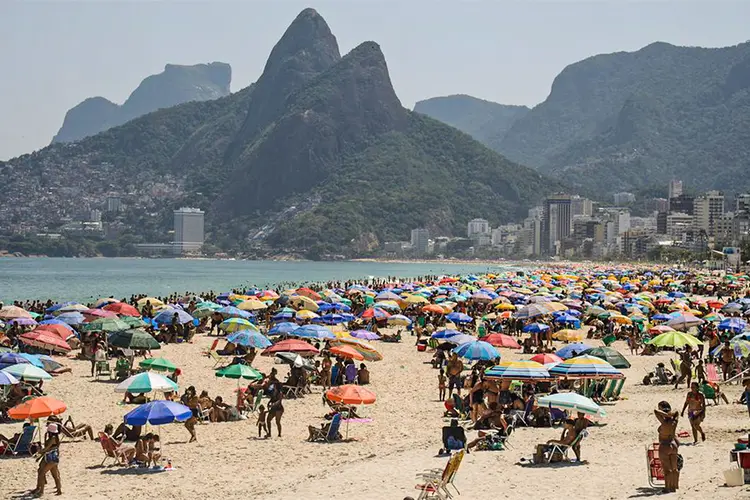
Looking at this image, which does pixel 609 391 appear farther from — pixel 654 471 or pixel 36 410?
pixel 36 410

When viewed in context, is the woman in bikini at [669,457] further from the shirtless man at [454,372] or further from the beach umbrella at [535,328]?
the beach umbrella at [535,328]

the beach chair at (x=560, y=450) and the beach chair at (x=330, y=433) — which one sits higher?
the beach chair at (x=560, y=450)

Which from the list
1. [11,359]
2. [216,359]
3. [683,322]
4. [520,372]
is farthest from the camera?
[683,322]

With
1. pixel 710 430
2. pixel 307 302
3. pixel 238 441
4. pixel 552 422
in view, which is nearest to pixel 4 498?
pixel 238 441

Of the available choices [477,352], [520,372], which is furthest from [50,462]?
[477,352]

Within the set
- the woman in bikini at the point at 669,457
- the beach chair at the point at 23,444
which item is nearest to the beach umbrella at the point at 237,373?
the beach chair at the point at 23,444

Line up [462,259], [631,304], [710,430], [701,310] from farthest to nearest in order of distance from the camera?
[462,259], [631,304], [701,310], [710,430]

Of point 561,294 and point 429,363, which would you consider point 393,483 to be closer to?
point 429,363
